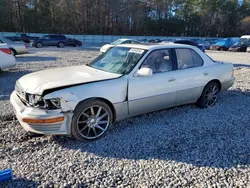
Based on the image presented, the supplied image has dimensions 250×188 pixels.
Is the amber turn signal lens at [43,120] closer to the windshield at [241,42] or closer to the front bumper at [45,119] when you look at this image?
the front bumper at [45,119]

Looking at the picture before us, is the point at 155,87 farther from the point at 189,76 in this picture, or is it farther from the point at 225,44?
the point at 225,44

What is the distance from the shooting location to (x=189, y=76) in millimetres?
4367

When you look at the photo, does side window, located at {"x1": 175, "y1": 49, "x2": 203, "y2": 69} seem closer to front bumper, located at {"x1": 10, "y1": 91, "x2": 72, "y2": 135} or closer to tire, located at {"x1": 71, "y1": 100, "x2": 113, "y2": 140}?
tire, located at {"x1": 71, "y1": 100, "x2": 113, "y2": 140}

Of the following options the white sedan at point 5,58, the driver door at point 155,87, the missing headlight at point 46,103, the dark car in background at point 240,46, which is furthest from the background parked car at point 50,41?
the missing headlight at point 46,103

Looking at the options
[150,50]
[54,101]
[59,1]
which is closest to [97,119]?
[54,101]

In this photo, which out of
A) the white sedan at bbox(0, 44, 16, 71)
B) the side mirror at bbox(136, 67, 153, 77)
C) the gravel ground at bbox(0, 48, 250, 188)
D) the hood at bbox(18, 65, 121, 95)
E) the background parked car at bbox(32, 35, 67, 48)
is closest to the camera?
the gravel ground at bbox(0, 48, 250, 188)

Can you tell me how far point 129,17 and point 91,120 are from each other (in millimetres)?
45781

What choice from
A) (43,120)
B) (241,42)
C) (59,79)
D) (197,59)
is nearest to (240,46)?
(241,42)

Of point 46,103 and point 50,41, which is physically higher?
point 50,41

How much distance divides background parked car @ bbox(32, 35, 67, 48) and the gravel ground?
21.1 metres

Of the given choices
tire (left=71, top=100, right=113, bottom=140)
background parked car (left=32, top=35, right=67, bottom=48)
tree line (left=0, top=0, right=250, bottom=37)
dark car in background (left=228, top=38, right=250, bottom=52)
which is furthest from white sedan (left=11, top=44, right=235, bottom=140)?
tree line (left=0, top=0, right=250, bottom=37)

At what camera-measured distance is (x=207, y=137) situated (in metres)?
3.58

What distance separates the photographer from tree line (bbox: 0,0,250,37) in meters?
39.6

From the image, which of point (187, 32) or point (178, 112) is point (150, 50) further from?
point (187, 32)
